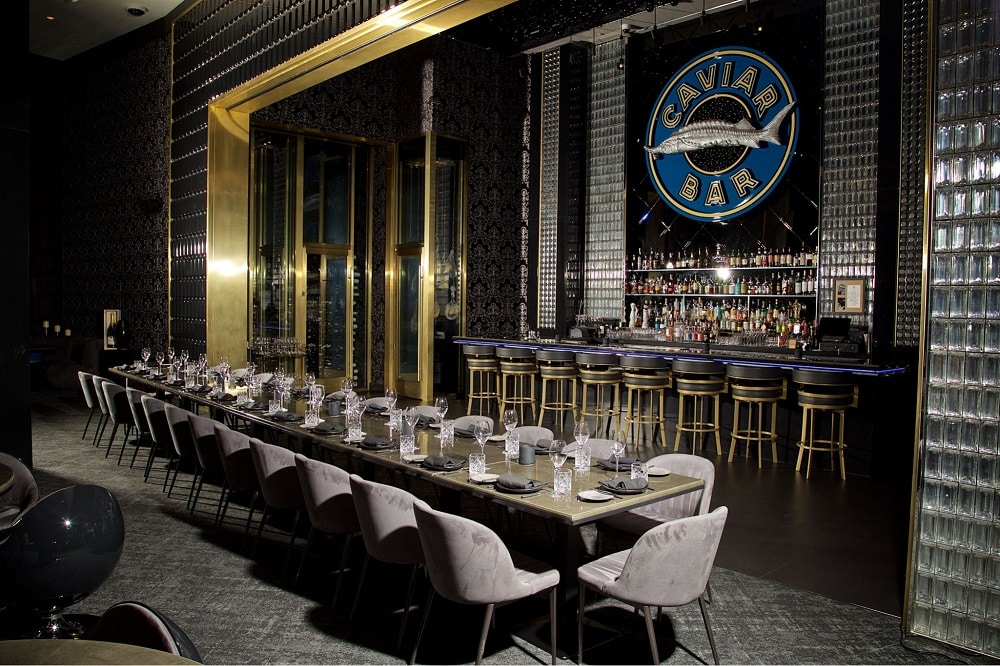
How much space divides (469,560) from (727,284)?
777cm

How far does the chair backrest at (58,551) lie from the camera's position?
9.58 feet

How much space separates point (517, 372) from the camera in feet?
30.4

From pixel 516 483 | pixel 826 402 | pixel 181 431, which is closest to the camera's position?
pixel 516 483

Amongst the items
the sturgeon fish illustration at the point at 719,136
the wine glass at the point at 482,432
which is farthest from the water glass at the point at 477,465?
the sturgeon fish illustration at the point at 719,136

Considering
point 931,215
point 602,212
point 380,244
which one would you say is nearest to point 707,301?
point 602,212

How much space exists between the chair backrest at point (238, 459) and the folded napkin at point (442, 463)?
1424 mm

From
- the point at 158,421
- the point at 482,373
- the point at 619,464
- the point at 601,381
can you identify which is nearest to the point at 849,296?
the point at 601,381

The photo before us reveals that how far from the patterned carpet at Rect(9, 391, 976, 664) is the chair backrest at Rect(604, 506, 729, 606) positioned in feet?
1.52

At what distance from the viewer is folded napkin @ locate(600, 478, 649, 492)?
334cm

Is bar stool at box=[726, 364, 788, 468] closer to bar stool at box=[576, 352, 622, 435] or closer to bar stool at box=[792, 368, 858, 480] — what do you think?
bar stool at box=[792, 368, 858, 480]

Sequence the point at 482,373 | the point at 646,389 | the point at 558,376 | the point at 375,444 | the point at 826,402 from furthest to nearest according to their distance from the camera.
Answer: the point at 482,373 → the point at 558,376 → the point at 646,389 → the point at 826,402 → the point at 375,444

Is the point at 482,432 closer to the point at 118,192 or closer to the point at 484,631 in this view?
the point at 484,631

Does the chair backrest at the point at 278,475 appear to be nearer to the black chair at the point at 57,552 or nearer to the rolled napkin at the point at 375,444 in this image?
the rolled napkin at the point at 375,444

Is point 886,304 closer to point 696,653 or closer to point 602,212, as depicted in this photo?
point 602,212
